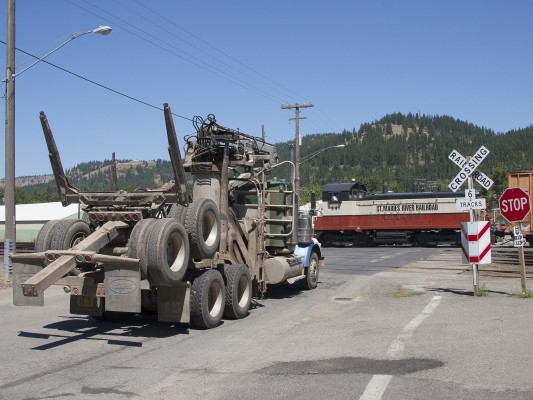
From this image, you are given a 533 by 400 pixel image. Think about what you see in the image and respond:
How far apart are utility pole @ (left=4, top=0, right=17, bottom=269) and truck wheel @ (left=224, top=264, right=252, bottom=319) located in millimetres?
8681

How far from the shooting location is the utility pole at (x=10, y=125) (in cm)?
1645

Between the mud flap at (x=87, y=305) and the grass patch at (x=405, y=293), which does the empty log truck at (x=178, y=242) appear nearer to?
the mud flap at (x=87, y=305)

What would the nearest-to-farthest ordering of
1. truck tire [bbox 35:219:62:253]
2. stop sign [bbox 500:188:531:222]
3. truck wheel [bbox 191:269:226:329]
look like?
truck tire [bbox 35:219:62:253], truck wheel [bbox 191:269:226:329], stop sign [bbox 500:188:531:222]

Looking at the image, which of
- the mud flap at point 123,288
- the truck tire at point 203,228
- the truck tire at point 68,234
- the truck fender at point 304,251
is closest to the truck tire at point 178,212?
the truck tire at point 203,228

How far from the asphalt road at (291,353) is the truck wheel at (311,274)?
2.12 m

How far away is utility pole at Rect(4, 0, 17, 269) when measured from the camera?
16.5 metres

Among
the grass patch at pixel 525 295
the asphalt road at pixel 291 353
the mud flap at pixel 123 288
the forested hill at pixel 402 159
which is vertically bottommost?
the grass patch at pixel 525 295

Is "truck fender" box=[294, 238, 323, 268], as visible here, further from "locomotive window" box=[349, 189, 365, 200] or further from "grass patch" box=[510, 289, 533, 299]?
"locomotive window" box=[349, 189, 365, 200]

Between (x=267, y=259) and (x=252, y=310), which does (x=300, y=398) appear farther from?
(x=267, y=259)

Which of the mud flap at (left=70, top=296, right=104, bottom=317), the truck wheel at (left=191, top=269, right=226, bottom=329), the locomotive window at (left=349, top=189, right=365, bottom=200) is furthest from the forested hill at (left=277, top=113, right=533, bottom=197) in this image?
the mud flap at (left=70, top=296, right=104, bottom=317)

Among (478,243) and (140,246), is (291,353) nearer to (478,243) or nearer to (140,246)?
(140,246)

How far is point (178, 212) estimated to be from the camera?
9320 mm

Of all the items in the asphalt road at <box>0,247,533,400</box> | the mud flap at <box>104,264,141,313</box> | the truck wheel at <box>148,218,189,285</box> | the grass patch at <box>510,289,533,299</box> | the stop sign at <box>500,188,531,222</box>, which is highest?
the stop sign at <box>500,188,531,222</box>

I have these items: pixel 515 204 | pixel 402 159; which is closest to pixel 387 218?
pixel 515 204
